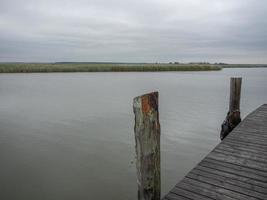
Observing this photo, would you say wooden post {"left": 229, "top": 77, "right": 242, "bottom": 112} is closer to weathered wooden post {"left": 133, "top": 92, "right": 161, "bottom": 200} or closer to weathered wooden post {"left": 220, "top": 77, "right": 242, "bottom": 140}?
weathered wooden post {"left": 220, "top": 77, "right": 242, "bottom": 140}

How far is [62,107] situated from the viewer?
13.2 meters

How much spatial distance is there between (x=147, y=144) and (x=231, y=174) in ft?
5.60

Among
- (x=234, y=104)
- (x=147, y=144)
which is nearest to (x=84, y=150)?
(x=147, y=144)

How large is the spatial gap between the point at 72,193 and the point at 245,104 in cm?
1319

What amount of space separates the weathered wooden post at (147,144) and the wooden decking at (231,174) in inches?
13.6

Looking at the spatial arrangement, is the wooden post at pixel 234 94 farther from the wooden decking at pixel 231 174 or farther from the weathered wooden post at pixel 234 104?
the wooden decking at pixel 231 174

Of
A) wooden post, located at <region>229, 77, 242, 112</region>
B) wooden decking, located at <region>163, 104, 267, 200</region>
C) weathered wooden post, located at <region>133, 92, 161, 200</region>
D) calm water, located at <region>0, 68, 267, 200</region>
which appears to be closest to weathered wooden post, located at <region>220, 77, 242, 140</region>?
wooden post, located at <region>229, 77, 242, 112</region>

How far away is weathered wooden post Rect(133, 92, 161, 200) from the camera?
116 inches

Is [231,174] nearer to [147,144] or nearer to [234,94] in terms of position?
[147,144]

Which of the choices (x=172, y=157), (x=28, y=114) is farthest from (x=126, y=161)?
(x=28, y=114)

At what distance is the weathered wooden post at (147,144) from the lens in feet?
9.66

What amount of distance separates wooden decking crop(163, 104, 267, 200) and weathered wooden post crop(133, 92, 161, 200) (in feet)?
1.13

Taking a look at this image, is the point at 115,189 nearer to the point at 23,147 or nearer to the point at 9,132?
the point at 23,147

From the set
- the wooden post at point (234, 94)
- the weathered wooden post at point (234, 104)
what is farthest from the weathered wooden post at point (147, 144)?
the wooden post at point (234, 94)
